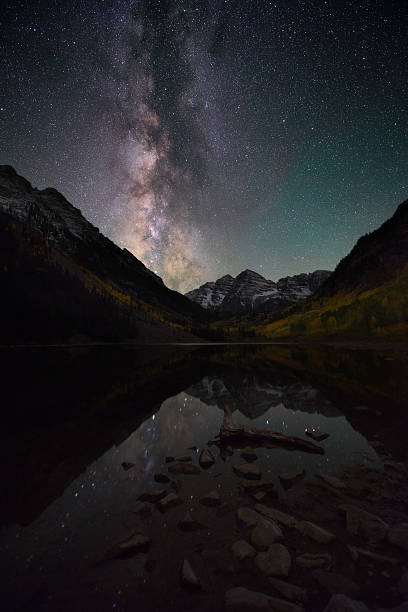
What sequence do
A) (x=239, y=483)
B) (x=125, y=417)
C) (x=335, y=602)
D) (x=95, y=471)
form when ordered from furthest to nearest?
(x=125, y=417), (x=95, y=471), (x=239, y=483), (x=335, y=602)

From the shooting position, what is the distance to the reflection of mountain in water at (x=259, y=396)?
1456 centimetres

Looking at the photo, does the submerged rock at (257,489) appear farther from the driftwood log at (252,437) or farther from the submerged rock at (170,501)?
the driftwood log at (252,437)

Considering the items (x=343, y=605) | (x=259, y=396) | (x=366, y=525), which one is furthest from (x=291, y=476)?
(x=259, y=396)

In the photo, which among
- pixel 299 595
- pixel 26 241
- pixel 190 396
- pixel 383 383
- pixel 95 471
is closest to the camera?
pixel 299 595

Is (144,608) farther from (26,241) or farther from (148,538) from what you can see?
(26,241)

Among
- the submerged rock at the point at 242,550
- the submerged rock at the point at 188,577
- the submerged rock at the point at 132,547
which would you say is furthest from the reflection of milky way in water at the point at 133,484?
the submerged rock at the point at 242,550

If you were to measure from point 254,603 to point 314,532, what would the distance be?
2082 mm

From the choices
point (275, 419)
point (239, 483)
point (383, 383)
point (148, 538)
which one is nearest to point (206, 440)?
point (239, 483)

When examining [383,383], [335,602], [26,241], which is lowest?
[383,383]

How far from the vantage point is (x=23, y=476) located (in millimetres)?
7371

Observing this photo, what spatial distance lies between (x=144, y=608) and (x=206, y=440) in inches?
279

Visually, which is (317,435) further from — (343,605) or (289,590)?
(343,605)

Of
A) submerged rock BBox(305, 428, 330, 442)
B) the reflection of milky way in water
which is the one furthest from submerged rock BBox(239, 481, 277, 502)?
submerged rock BBox(305, 428, 330, 442)

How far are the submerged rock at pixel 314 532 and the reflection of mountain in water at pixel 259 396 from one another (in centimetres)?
846
